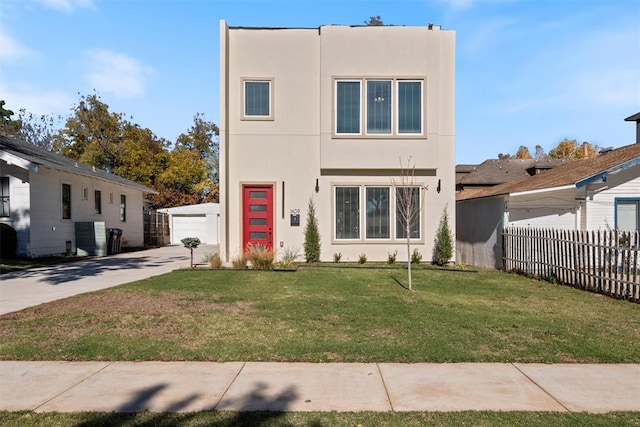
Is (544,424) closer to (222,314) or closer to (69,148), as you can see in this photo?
(222,314)

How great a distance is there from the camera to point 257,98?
14562 millimetres

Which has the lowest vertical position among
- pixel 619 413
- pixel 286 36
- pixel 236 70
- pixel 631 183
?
pixel 619 413

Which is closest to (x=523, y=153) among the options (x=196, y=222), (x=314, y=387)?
(x=196, y=222)

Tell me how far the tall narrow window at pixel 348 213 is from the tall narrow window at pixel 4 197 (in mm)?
12004

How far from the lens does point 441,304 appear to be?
26.5ft

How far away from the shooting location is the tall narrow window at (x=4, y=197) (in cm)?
1588

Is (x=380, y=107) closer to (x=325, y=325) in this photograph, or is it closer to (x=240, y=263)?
(x=240, y=263)

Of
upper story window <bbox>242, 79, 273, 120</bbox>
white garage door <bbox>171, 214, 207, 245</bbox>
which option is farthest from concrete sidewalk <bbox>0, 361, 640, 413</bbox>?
white garage door <bbox>171, 214, 207, 245</bbox>

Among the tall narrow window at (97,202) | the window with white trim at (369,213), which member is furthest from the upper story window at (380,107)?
the tall narrow window at (97,202)

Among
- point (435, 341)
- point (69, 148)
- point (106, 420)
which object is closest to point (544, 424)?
point (435, 341)

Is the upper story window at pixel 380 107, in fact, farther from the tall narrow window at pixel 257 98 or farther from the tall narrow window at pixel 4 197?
the tall narrow window at pixel 4 197

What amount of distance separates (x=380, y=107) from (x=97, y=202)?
49.1 feet

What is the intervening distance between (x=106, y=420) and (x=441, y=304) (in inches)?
235

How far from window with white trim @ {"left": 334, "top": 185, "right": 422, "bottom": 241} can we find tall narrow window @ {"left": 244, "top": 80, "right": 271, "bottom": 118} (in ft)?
11.6
